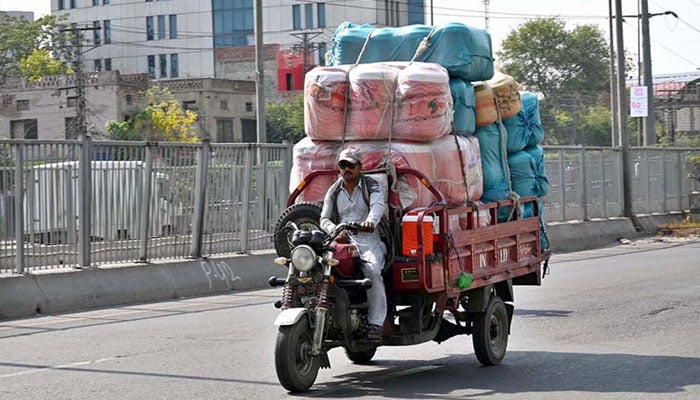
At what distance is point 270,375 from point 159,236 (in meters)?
8.94

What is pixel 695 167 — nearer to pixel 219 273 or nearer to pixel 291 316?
pixel 219 273

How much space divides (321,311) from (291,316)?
0.22 metres

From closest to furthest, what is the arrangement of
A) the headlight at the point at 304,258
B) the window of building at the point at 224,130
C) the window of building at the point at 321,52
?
the headlight at the point at 304,258, the window of building at the point at 224,130, the window of building at the point at 321,52

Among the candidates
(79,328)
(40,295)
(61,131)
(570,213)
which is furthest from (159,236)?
(61,131)

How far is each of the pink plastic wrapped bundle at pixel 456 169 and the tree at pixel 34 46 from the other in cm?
8196

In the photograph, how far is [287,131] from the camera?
3425 inches

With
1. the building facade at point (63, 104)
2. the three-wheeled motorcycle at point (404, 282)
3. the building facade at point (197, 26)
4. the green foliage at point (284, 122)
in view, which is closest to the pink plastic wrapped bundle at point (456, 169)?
the three-wheeled motorcycle at point (404, 282)

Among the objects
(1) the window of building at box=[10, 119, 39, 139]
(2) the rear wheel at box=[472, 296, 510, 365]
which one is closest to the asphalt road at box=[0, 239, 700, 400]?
(2) the rear wheel at box=[472, 296, 510, 365]

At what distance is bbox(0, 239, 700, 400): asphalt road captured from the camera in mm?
9516

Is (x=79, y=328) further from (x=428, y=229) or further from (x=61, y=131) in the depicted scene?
(x=61, y=131)

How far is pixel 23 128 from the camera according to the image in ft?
254

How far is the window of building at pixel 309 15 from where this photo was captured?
3898 inches

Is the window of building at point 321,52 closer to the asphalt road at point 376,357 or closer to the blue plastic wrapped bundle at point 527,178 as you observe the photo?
the asphalt road at point 376,357

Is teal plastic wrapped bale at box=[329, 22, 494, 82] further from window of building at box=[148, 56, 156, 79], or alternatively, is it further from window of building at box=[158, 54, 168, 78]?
window of building at box=[148, 56, 156, 79]
